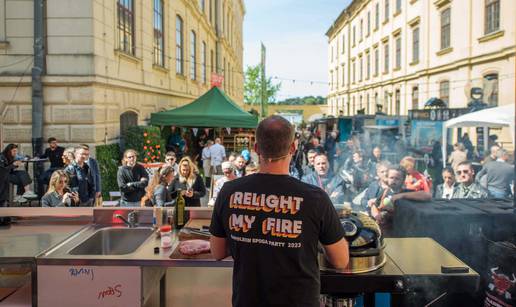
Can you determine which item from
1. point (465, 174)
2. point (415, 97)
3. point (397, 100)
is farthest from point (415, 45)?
point (465, 174)

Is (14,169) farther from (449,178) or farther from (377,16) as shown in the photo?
(449,178)

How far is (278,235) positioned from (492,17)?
15.8m

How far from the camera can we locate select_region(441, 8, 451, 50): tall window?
1921 centimetres

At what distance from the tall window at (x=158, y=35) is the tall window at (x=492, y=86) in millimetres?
10491

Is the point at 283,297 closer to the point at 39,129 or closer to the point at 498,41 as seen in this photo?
the point at 39,129

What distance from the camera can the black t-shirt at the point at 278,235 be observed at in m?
2.03

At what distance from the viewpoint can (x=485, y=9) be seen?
15375mm

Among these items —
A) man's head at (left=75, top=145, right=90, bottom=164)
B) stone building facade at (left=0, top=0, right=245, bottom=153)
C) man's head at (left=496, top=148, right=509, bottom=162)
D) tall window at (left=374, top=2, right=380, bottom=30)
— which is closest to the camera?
tall window at (left=374, top=2, right=380, bottom=30)

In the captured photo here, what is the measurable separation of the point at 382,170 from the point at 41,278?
4234 millimetres

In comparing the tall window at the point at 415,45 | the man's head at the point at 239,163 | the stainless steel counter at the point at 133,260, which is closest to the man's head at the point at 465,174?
the man's head at the point at 239,163

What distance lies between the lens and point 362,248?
2.49 metres

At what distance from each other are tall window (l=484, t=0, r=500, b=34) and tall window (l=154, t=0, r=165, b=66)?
34.8ft

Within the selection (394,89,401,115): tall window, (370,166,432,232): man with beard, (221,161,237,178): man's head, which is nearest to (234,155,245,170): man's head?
(221,161,237,178): man's head

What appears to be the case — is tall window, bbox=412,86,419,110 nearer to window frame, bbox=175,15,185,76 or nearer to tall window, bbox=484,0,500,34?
tall window, bbox=484,0,500,34
